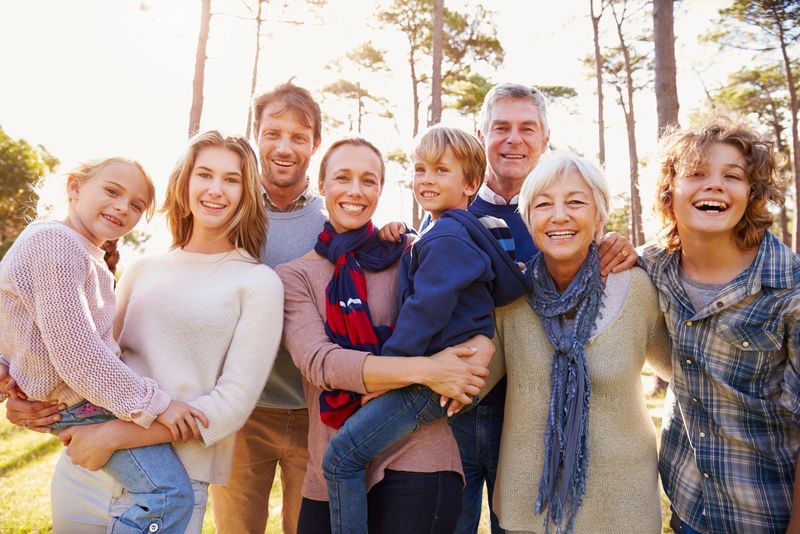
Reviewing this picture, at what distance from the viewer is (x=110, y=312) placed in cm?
218

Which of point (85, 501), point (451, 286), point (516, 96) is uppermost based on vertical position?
point (516, 96)

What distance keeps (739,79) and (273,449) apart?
72.2 ft

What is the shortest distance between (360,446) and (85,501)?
1.02 m

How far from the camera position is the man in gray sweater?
2.81 meters

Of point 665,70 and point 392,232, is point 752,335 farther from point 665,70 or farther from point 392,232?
point 665,70

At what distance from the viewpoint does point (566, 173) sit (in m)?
2.27

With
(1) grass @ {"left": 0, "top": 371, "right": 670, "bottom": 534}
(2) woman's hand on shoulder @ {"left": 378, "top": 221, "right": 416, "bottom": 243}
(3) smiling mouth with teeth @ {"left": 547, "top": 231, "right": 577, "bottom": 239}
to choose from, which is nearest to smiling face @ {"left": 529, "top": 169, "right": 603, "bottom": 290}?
(3) smiling mouth with teeth @ {"left": 547, "top": 231, "right": 577, "bottom": 239}

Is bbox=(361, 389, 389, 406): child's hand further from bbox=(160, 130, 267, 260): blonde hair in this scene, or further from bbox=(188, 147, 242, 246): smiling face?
bbox=(188, 147, 242, 246): smiling face

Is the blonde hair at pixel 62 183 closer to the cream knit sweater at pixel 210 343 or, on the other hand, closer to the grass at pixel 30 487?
the cream knit sweater at pixel 210 343

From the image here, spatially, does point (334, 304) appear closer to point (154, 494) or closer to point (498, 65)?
point (154, 494)

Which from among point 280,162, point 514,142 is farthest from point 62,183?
point 514,142

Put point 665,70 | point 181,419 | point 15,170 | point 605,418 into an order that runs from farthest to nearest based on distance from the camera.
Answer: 1. point 15,170
2. point 665,70
3. point 605,418
4. point 181,419

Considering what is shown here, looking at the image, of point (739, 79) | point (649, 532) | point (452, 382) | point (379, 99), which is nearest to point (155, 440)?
point (452, 382)

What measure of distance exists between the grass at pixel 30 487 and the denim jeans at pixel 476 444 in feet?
7.35
